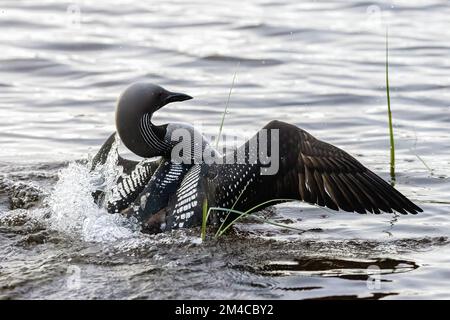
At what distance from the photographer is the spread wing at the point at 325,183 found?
5.27m

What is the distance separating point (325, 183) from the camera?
17.4ft

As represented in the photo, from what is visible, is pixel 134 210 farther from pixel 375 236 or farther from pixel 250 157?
pixel 375 236

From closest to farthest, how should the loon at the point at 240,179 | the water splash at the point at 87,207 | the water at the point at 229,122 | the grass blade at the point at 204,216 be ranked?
the water at the point at 229,122, the grass blade at the point at 204,216, the loon at the point at 240,179, the water splash at the point at 87,207

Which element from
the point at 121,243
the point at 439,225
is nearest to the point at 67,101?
the point at 121,243

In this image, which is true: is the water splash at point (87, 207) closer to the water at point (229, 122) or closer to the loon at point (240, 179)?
the water at point (229, 122)

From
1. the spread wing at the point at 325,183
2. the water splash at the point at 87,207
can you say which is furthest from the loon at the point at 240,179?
the water splash at the point at 87,207

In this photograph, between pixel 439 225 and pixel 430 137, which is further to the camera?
pixel 430 137

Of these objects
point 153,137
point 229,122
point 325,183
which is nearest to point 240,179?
point 325,183

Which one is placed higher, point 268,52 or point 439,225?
point 268,52

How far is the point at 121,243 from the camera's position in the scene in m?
5.32
